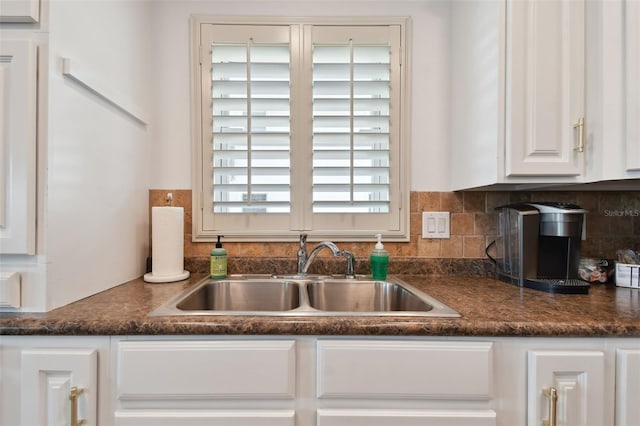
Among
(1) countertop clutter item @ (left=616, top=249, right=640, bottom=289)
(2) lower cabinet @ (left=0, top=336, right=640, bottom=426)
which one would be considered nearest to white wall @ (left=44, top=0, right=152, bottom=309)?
(2) lower cabinet @ (left=0, top=336, right=640, bottom=426)

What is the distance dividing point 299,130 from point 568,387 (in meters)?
1.33

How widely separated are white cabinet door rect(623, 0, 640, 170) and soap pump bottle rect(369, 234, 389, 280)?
89 cm

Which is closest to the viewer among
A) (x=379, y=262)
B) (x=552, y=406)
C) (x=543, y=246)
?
(x=552, y=406)

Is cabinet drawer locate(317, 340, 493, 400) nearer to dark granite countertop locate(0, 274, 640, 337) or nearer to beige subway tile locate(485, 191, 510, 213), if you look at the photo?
dark granite countertop locate(0, 274, 640, 337)

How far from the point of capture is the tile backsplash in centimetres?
153

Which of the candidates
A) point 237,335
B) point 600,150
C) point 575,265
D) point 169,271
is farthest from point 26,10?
point 575,265

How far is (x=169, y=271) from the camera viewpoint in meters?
1.38

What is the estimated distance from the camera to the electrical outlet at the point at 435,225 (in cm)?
156

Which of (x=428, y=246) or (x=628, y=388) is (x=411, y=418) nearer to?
(x=628, y=388)

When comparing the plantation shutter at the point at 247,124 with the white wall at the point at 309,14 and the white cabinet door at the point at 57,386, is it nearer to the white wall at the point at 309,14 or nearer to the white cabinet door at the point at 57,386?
the white wall at the point at 309,14

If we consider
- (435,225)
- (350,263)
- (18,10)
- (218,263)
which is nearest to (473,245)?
(435,225)

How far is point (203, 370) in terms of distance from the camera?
87 cm

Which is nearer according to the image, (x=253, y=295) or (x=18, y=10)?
(x=18, y=10)

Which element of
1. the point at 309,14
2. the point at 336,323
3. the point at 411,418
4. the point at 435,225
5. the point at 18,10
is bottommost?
the point at 411,418
